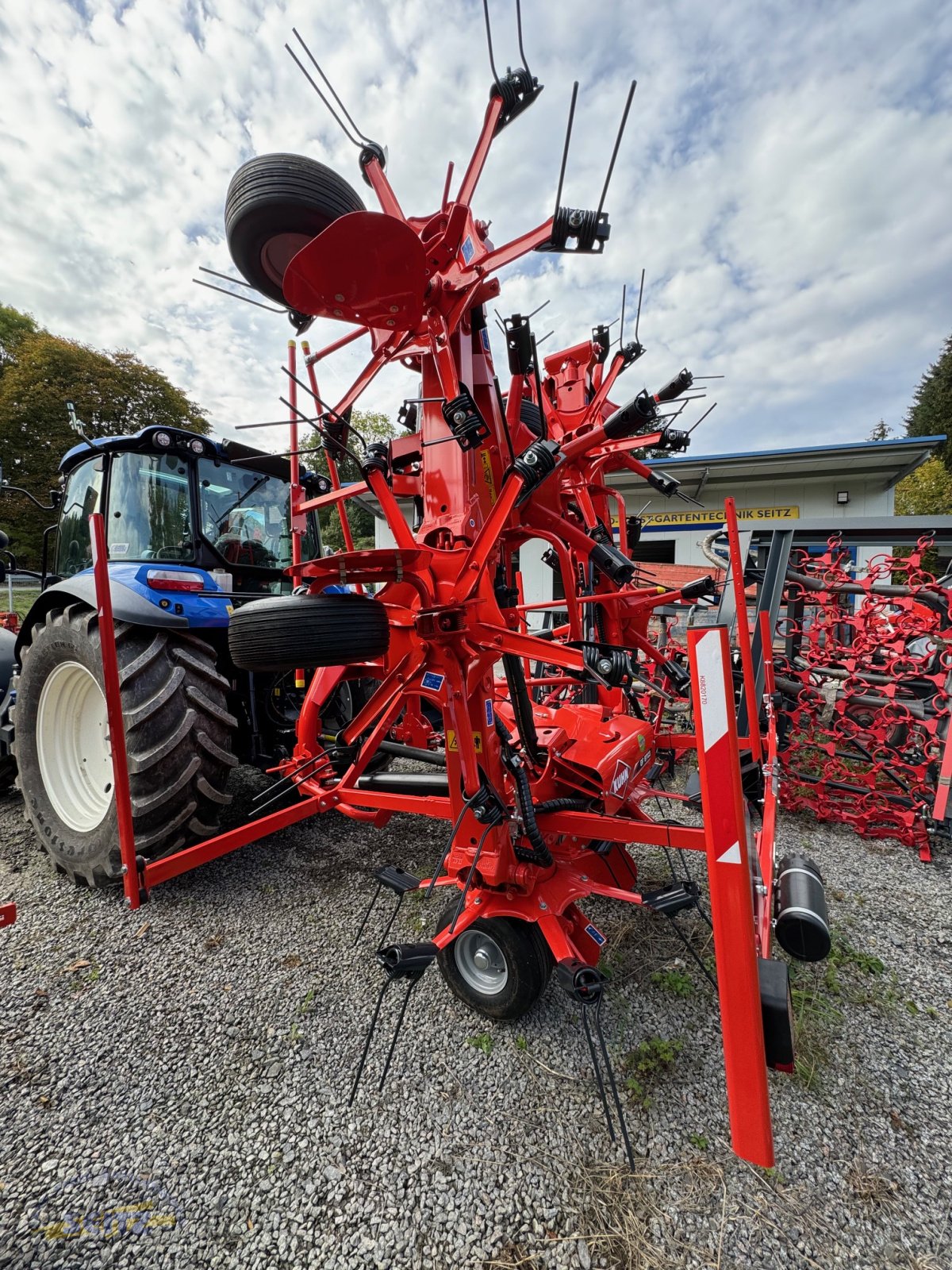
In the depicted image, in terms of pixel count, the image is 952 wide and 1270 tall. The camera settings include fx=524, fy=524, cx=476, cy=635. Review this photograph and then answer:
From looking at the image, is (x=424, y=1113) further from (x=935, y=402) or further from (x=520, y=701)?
(x=935, y=402)

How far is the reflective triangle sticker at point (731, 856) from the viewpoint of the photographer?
968mm

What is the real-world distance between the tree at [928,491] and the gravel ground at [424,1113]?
26.3 metres

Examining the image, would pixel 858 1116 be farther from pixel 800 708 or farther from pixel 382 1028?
pixel 800 708

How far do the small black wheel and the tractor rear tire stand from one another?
3.35 feet

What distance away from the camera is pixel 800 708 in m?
3.85

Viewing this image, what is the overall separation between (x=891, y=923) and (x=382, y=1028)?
93.1 inches

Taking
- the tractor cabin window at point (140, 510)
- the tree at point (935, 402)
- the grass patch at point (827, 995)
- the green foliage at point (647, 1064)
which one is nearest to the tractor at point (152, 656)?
the tractor cabin window at point (140, 510)

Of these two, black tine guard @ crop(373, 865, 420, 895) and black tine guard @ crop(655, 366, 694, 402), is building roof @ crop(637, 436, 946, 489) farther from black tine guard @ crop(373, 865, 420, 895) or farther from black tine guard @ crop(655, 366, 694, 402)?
black tine guard @ crop(373, 865, 420, 895)

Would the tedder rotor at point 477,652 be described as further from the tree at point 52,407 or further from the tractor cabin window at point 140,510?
the tree at point 52,407

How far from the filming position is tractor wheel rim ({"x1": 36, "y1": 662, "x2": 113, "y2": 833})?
2643 millimetres

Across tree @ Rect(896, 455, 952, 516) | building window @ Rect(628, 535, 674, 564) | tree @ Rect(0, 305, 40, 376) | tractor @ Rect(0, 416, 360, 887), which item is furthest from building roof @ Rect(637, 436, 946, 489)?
tree @ Rect(0, 305, 40, 376)

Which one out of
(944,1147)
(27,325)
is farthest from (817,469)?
(27,325)

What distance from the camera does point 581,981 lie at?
1.49 meters

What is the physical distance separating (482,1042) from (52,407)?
73.4 ft
